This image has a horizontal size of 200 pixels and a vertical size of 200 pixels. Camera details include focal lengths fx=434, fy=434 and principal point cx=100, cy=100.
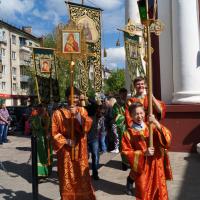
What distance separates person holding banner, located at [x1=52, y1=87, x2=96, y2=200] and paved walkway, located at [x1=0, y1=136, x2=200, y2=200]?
0.51m

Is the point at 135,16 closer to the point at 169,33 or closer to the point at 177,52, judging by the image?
the point at 169,33

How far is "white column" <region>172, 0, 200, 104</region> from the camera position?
415 inches

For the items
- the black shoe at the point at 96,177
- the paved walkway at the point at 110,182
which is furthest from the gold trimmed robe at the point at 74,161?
the black shoe at the point at 96,177

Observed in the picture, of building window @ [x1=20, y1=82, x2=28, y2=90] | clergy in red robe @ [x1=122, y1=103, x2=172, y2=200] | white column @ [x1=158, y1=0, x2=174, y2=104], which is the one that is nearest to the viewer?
clergy in red robe @ [x1=122, y1=103, x2=172, y2=200]

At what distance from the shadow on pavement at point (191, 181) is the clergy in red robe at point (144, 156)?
159cm

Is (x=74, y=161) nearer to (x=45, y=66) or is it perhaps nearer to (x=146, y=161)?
(x=146, y=161)

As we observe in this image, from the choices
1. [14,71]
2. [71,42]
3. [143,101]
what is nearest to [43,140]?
[71,42]

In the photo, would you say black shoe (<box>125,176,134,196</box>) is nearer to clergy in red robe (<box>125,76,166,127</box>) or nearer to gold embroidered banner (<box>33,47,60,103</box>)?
clergy in red robe (<box>125,76,166,127</box>)

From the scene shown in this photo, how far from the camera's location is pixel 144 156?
503 cm

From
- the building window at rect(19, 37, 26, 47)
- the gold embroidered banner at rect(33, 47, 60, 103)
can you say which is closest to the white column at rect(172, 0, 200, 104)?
the gold embroidered banner at rect(33, 47, 60, 103)

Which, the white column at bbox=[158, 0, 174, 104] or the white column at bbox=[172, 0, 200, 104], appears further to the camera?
the white column at bbox=[158, 0, 174, 104]

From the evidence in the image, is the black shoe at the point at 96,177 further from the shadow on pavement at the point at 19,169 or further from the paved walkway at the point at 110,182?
the shadow on pavement at the point at 19,169

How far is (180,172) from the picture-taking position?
26.9 feet

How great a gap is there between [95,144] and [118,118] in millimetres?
855
